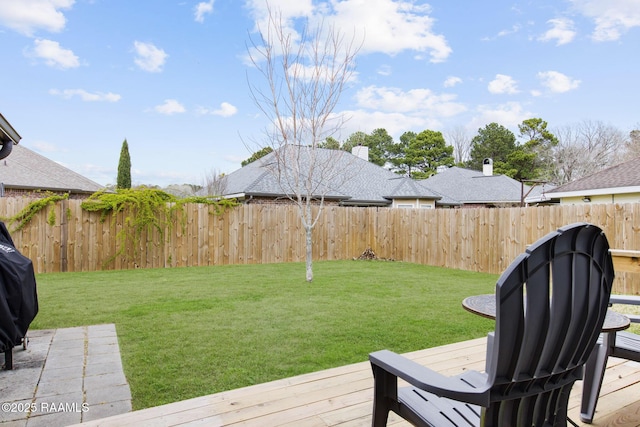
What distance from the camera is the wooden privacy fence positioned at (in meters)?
8.04

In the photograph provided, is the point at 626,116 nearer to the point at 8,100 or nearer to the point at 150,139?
the point at 150,139

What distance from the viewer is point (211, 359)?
322 centimetres

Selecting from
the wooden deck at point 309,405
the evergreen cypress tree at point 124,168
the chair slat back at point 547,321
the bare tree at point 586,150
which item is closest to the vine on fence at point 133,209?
the wooden deck at point 309,405

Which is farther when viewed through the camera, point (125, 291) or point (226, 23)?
point (226, 23)

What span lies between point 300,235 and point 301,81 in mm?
4894

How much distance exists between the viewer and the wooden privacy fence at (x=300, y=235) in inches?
316

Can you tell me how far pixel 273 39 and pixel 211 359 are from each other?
6.67 m

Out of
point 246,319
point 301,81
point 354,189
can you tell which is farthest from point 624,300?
point 354,189

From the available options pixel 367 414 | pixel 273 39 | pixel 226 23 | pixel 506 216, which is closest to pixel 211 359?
pixel 367 414

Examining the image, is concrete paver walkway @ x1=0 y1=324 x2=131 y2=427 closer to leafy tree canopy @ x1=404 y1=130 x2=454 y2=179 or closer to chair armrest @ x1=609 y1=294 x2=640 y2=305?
chair armrest @ x1=609 y1=294 x2=640 y2=305

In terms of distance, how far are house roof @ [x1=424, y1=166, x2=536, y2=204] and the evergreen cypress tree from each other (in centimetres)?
1695

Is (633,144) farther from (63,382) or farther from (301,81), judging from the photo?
(63,382)

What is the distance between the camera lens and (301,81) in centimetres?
770

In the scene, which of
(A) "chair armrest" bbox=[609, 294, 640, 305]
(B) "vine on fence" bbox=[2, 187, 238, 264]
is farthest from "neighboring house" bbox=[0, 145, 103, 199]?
(A) "chair armrest" bbox=[609, 294, 640, 305]
